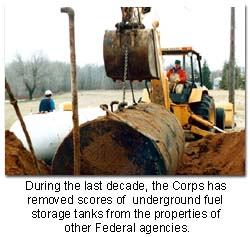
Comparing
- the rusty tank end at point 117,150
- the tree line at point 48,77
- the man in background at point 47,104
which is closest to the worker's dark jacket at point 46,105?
the man in background at point 47,104

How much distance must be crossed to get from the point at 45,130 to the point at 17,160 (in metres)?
0.52

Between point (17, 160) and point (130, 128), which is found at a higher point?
point (130, 128)

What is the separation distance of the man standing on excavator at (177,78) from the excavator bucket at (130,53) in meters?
1.54

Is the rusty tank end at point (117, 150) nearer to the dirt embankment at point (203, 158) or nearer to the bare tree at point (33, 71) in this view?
the dirt embankment at point (203, 158)

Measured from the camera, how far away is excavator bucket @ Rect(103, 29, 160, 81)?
3.77 metres

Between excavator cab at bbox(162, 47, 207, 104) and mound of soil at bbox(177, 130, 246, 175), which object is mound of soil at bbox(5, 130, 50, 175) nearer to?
mound of soil at bbox(177, 130, 246, 175)

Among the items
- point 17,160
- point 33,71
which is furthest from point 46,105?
point 17,160

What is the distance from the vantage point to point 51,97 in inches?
172

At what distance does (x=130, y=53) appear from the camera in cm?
377

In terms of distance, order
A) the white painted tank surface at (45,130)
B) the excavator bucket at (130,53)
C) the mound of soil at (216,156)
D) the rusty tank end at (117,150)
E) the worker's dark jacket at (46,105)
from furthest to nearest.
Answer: the worker's dark jacket at (46,105)
the white painted tank surface at (45,130)
the excavator bucket at (130,53)
the mound of soil at (216,156)
the rusty tank end at (117,150)

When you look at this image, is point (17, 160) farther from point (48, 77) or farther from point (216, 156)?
point (216, 156)

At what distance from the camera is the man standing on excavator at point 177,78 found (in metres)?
5.41

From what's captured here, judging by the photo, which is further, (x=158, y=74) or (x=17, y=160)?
(x=158, y=74)
